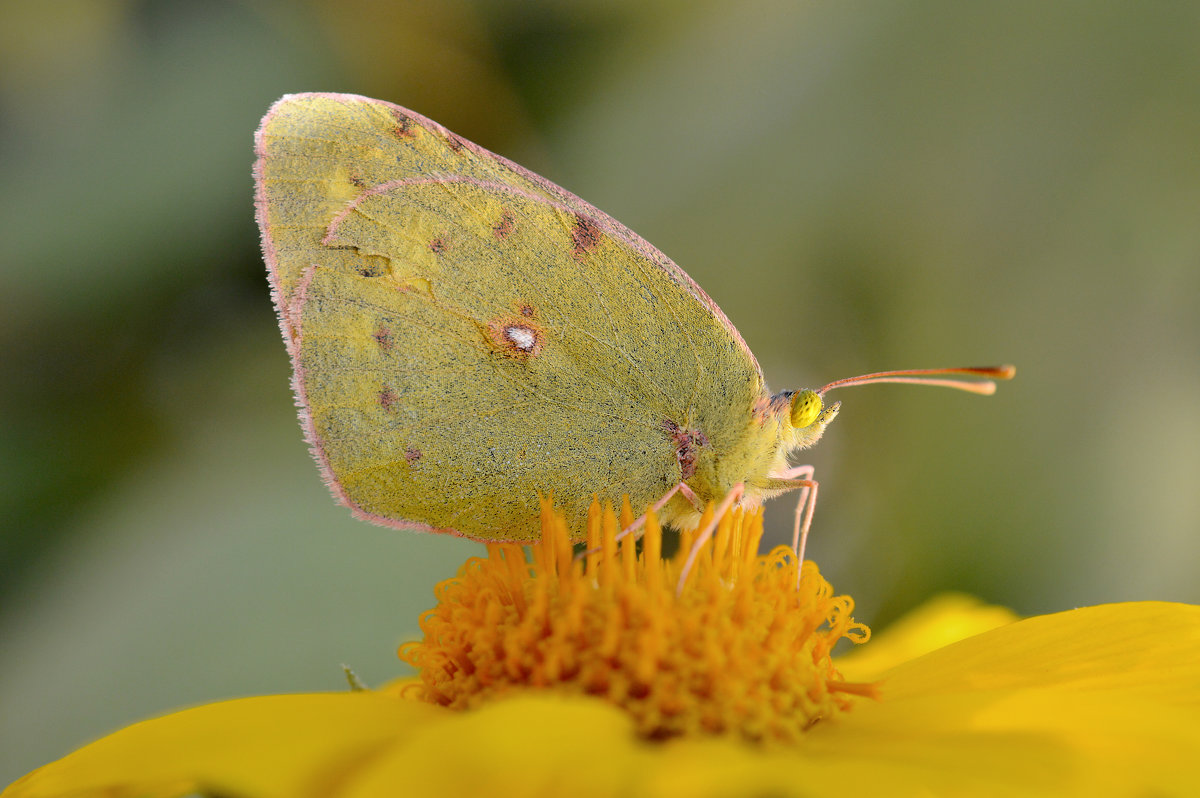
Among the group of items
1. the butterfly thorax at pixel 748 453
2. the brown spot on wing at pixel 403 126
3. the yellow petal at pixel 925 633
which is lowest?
the yellow petal at pixel 925 633

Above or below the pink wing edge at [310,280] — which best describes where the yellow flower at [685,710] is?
below

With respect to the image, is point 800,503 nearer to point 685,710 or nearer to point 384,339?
point 685,710

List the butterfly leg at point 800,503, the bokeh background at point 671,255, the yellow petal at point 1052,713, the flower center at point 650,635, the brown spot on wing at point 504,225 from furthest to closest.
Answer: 1. the bokeh background at point 671,255
2. the brown spot on wing at point 504,225
3. the butterfly leg at point 800,503
4. the flower center at point 650,635
5. the yellow petal at point 1052,713

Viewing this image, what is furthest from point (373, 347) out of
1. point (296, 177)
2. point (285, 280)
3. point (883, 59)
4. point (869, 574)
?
point (883, 59)

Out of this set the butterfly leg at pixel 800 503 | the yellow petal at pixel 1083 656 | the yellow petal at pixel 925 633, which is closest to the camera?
the yellow petal at pixel 1083 656

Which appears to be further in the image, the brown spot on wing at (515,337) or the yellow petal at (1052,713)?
the brown spot on wing at (515,337)

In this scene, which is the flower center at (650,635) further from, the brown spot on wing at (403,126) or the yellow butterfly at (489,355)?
the brown spot on wing at (403,126)

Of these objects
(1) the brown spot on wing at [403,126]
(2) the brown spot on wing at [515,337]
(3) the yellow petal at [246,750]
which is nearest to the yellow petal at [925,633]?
(2) the brown spot on wing at [515,337]
